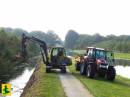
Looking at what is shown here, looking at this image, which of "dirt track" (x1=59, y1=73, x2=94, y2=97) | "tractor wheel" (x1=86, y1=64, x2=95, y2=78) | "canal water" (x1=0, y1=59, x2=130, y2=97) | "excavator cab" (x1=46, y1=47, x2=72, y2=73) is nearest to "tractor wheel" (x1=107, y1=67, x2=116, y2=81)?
"tractor wheel" (x1=86, y1=64, x2=95, y2=78)

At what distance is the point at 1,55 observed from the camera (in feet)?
281

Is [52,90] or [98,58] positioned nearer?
[52,90]

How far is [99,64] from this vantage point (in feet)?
124

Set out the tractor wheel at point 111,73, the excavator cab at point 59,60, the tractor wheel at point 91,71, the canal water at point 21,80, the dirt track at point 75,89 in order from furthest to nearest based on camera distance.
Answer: the excavator cab at point 59,60 < the canal water at point 21,80 < the tractor wheel at point 91,71 < the tractor wheel at point 111,73 < the dirt track at point 75,89

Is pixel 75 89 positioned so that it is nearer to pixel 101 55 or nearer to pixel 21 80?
pixel 101 55

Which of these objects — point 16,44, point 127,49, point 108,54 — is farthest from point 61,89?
point 127,49

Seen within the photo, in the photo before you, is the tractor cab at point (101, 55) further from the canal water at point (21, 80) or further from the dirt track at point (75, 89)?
the canal water at point (21, 80)

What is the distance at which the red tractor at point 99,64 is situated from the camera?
37.6 meters

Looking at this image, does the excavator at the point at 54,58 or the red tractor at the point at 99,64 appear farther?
the excavator at the point at 54,58

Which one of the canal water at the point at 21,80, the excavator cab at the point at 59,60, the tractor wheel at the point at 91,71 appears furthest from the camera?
the excavator cab at the point at 59,60

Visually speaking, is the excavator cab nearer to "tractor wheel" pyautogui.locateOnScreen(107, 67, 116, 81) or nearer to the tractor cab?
the tractor cab

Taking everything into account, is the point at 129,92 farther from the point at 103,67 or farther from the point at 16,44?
the point at 16,44

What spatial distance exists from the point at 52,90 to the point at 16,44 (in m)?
89.4

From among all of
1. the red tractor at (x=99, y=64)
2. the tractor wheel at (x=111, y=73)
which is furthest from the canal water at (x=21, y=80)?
the tractor wheel at (x=111, y=73)
